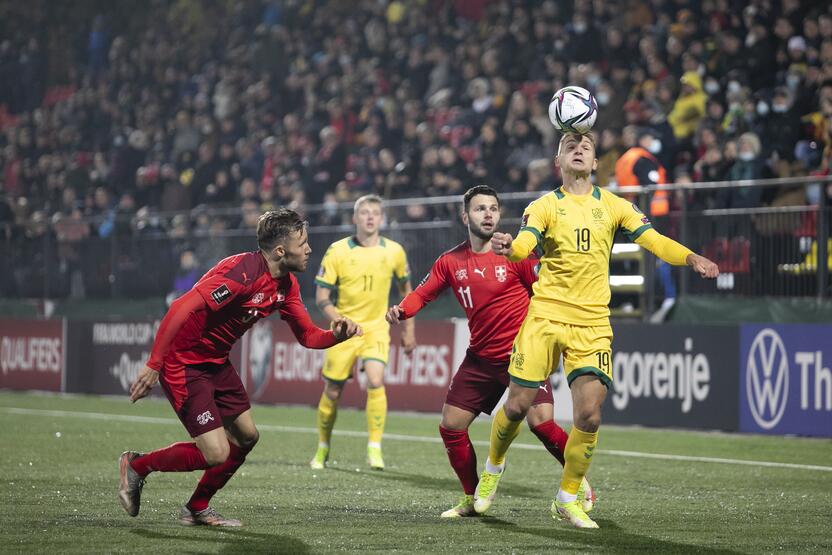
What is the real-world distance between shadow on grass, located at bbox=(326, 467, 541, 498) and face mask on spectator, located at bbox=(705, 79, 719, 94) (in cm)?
788

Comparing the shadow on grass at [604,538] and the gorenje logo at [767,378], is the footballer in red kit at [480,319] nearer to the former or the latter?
the shadow on grass at [604,538]

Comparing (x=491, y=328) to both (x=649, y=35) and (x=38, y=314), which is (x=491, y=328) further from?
(x=38, y=314)

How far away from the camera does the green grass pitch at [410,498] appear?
7863 millimetres

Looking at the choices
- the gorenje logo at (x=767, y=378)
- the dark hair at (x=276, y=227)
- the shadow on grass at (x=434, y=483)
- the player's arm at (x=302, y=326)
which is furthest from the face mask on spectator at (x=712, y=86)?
the dark hair at (x=276, y=227)

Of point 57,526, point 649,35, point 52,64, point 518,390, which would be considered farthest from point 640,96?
point 52,64

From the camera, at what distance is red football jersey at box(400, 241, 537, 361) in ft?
31.0

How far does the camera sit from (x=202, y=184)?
24359 millimetres

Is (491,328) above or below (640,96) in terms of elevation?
below

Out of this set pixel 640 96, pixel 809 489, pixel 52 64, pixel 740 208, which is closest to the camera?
pixel 809 489

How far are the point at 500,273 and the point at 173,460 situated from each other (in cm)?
256

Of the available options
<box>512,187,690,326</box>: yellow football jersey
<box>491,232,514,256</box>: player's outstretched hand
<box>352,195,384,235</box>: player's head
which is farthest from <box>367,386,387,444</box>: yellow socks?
<box>491,232,514,256</box>: player's outstretched hand

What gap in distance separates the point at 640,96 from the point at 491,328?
382 inches

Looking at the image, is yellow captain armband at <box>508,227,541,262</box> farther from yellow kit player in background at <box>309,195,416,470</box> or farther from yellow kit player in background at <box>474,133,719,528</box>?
yellow kit player in background at <box>309,195,416,470</box>

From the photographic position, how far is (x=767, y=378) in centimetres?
1477
